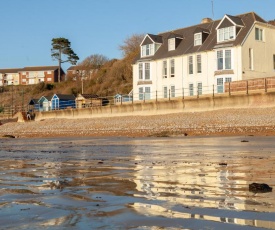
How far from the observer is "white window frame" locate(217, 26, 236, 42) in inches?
1748

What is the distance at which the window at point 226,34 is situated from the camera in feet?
146

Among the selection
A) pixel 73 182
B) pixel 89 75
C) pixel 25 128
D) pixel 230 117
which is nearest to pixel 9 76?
pixel 89 75

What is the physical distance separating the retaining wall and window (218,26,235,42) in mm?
9171

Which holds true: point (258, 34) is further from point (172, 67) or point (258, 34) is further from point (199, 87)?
point (172, 67)

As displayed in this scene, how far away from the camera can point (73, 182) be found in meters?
7.24

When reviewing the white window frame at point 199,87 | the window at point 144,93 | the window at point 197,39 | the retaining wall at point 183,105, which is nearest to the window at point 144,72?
the window at point 144,93

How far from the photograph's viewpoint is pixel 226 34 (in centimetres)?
4488

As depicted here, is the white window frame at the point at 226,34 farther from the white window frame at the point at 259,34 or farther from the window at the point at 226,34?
the white window frame at the point at 259,34

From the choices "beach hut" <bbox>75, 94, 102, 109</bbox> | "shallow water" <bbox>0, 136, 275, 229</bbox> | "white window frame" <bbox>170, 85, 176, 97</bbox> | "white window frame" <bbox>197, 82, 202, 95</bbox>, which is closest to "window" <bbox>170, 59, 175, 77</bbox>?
"white window frame" <bbox>170, 85, 176, 97</bbox>

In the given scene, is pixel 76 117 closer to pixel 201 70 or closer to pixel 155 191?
pixel 201 70

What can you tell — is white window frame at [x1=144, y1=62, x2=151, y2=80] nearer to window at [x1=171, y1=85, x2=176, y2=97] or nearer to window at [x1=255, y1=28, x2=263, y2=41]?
window at [x1=171, y1=85, x2=176, y2=97]

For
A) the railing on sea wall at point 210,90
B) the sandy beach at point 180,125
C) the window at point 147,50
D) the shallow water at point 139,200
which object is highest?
the window at point 147,50

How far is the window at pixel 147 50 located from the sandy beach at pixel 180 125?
12.2m

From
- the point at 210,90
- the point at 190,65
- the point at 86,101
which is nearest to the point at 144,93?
the point at 190,65
